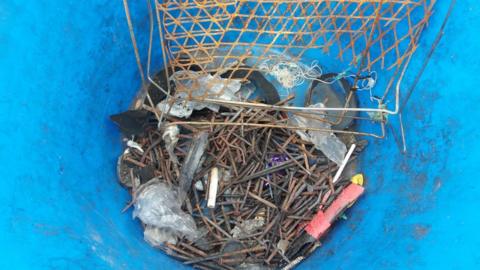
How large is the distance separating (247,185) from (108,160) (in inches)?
26.0

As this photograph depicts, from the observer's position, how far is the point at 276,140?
2.11 meters

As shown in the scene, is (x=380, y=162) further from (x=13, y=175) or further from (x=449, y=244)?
(x=13, y=175)

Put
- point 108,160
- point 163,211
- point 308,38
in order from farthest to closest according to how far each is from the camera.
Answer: point 308,38
point 108,160
point 163,211

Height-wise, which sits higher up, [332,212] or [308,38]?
[308,38]

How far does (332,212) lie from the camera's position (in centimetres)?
197

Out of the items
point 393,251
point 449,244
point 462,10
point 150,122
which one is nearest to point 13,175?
point 150,122

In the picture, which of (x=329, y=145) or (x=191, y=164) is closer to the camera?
(x=191, y=164)

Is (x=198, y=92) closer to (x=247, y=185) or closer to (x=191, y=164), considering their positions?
(x=191, y=164)

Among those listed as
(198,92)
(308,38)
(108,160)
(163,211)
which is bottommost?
(163,211)

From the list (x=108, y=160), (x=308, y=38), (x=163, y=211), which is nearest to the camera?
(x=163, y=211)

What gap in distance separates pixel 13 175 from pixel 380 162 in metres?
1.52

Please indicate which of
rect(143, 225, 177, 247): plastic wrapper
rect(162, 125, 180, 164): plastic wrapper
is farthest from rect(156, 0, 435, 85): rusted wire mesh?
rect(143, 225, 177, 247): plastic wrapper

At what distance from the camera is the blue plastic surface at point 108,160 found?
4.75 ft

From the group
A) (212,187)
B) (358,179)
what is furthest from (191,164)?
(358,179)
